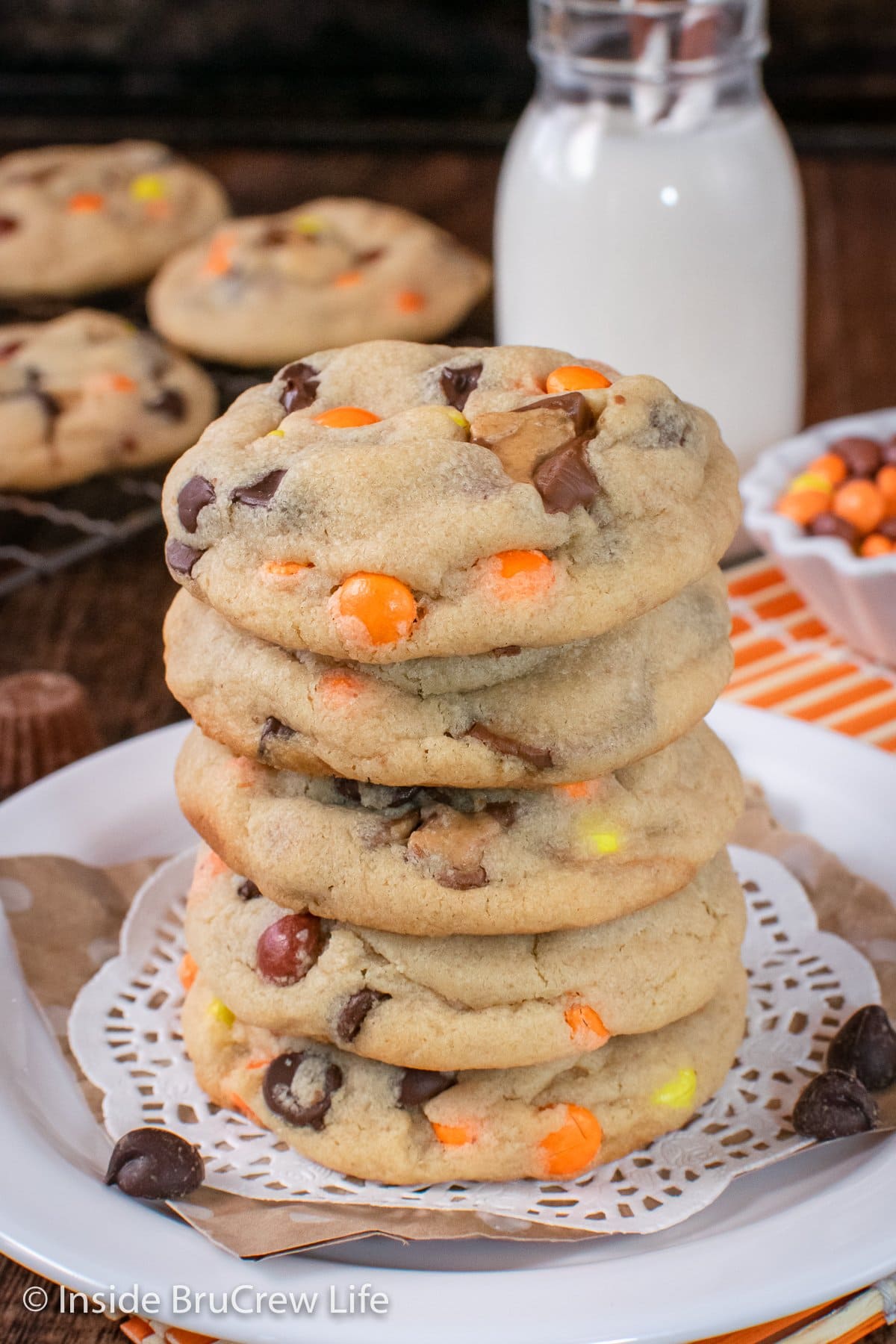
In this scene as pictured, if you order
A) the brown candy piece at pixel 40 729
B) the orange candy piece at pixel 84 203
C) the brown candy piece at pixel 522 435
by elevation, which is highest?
the brown candy piece at pixel 522 435

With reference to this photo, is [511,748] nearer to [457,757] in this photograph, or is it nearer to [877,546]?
[457,757]

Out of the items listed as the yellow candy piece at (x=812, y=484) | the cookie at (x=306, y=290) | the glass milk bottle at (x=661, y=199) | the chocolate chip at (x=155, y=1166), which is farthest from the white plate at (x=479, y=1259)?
the cookie at (x=306, y=290)

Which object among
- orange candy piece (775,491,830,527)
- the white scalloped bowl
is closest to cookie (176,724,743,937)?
the white scalloped bowl

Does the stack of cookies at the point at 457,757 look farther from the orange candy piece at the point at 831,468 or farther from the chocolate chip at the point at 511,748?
the orange candy piece at the point at 831,468

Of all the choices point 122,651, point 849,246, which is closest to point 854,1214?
point 122,651

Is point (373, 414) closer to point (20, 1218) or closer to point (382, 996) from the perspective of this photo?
point (382, 996)

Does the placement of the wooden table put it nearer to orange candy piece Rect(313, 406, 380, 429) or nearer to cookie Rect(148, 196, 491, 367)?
cookie Rect(148, 196, 491, 367)
